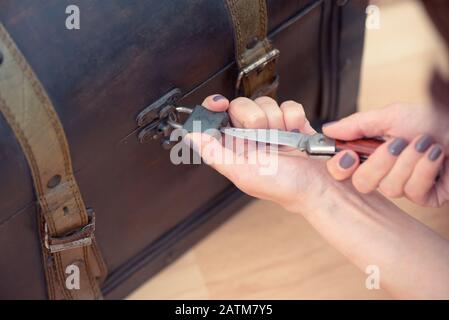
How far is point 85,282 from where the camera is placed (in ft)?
2.59

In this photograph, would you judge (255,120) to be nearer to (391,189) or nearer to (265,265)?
(391,189)

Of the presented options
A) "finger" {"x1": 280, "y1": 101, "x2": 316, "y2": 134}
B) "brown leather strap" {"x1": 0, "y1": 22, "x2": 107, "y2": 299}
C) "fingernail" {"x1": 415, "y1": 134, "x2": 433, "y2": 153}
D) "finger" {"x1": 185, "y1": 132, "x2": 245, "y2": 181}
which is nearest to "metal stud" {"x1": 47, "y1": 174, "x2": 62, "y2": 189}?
"brown leather strap" {"x1": 0, "y1": 22, "x2": 107, "y2": 299}

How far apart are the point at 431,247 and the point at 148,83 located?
33 centimetres

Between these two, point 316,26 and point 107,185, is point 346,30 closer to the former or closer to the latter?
point 316,26

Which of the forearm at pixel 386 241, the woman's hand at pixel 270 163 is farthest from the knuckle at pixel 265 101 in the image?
the forearm at pixel 386 241

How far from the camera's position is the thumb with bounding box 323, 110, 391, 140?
636 mm

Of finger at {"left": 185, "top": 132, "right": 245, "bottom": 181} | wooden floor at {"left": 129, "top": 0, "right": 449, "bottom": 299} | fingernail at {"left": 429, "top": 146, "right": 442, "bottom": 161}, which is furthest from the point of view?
wooden floor at {"left": 129, "top": 0, "right": 449, "bottom": 299}

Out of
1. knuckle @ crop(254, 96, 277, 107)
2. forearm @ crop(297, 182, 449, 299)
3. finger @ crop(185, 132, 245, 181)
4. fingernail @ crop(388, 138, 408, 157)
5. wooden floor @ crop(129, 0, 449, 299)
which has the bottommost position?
wooden floor @ crop(129, 0, 449, 299)

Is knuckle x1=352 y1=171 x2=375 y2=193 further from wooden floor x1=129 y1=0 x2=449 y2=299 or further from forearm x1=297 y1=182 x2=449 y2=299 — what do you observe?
wooden floor x1=129 y1=0 x2=449 y2=299

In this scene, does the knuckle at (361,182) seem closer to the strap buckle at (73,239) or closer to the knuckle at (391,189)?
the knuckle at (391,189)

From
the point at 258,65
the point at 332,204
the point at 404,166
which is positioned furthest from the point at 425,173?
the point at 258,65

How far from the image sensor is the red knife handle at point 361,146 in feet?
2.05

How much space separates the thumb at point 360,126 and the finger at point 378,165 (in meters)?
0.04

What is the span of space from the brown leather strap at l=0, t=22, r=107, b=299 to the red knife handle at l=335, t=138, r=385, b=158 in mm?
259
